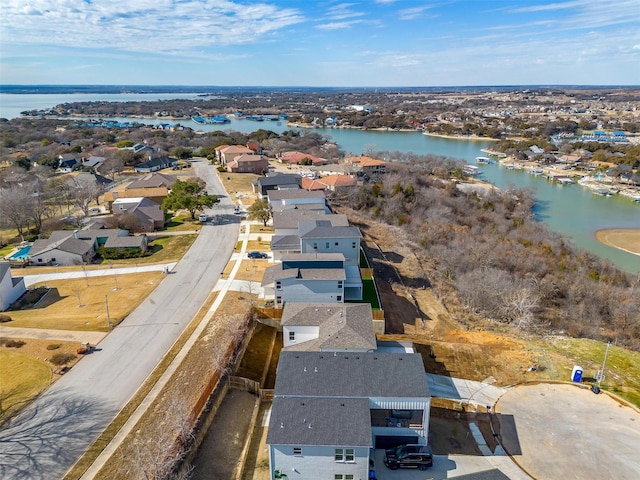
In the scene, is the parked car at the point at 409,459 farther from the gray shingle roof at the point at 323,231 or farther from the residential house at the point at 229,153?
the residential house at the point at 229,153

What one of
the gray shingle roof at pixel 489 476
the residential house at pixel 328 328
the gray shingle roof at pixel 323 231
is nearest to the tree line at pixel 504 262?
the gray shingle roof at pixel 323 231

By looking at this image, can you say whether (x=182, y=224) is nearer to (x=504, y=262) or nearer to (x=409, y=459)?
(x=504, y=262)

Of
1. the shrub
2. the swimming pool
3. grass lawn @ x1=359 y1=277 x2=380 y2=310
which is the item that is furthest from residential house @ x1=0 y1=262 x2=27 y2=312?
grass lawn @ x1=359 y1=277 x2=380 y2=310

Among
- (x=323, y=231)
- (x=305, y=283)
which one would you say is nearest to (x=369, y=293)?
(x=323, y=231)

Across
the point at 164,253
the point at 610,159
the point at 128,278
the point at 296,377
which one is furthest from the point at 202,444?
the point at 610,159

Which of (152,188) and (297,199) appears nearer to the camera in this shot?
(297,199)

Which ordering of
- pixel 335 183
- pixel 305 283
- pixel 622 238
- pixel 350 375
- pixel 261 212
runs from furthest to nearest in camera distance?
pixel 335 183
pixel 622 238
pixel 261 212
pixel 305 283
pixel 350 375

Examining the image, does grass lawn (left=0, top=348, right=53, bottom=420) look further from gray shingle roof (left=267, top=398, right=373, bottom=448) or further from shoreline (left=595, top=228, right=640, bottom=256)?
shoreline (left=595, top=228, right=640, bottom=256)
